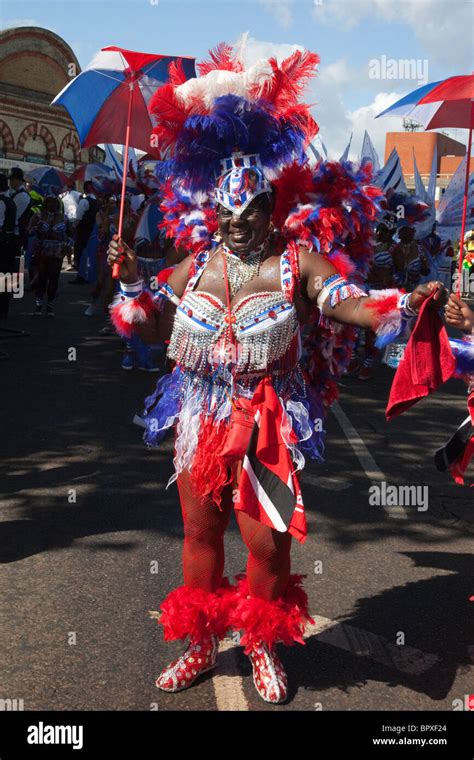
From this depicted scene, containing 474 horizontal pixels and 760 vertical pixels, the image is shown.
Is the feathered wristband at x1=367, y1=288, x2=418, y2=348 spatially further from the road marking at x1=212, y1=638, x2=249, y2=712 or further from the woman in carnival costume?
the road marking at x1=212, y1=638, x2=249, y2=712

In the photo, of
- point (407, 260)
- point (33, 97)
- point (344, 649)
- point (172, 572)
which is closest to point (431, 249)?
point (407, 260)

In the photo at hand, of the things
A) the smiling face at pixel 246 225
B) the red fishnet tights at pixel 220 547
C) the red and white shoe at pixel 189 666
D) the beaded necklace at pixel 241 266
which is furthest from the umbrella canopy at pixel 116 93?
the red and white shoe at pixel 189 666

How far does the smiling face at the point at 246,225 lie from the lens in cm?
341

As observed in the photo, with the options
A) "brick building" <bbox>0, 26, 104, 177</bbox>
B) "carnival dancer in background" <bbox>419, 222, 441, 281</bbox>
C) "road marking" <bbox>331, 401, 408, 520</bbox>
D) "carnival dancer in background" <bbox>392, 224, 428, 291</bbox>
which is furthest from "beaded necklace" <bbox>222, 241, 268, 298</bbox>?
"brick building" <bbox>0, 26, 104, 177</bbox>

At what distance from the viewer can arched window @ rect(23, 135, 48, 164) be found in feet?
136

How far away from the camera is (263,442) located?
3.32 metres

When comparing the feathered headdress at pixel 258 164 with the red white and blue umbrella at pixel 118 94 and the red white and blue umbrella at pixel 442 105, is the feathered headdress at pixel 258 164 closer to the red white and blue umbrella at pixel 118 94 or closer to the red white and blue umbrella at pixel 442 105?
the red white and blue umbrella at pixel 118 94

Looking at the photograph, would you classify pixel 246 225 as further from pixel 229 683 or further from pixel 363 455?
pixel 363 455

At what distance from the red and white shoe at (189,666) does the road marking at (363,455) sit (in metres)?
2.37

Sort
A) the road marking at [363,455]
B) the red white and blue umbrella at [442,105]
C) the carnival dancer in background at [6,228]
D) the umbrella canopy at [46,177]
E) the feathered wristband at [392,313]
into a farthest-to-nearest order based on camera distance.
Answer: the umbrella canopy at [46,177] → the carnival dancer in background at [6,228] → the road marking at [363,455] → the red white and blue umbrella at [442,105] → the feathered wristband at [392,313]

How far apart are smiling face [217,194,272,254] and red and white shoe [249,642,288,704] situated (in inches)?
64.8

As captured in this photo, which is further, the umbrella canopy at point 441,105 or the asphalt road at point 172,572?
the umbrella canopy at point 441,105

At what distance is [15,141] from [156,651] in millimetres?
40104
